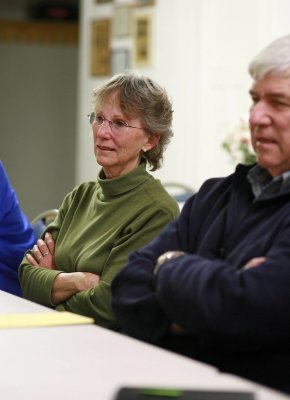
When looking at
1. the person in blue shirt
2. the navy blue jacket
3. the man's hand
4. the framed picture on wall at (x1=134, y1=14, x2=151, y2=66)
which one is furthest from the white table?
the framed picture on wall at (x1=134, y1=14, x2=151, y2=66)

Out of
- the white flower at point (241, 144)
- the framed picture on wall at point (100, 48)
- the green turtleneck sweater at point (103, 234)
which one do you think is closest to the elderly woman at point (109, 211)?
the green turtleneck sweater at point (103, 234)

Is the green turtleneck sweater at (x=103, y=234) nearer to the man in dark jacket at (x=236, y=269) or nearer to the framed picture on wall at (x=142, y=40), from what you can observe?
the man in dark jacket at (x=236, y=269)

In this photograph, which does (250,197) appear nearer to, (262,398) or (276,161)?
(276,161)

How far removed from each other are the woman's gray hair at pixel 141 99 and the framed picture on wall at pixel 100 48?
4554mm

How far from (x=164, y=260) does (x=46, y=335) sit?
1.14ft

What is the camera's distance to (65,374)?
1515 mm

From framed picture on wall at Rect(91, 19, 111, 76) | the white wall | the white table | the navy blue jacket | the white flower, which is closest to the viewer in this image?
the white table

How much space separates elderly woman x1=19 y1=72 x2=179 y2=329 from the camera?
2553 millimetres

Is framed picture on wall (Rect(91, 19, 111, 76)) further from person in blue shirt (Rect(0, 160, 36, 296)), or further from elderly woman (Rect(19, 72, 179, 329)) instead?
elderly woman (Rect(19, 72, 179, 329))

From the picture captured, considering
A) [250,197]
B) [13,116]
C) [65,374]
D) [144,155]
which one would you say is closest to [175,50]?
[13,116]

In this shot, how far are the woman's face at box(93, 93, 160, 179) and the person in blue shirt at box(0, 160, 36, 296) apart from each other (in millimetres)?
583

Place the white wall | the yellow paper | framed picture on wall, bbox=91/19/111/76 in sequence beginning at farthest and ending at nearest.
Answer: framed picture on wall, bbox=91/19/111/76, the white wall, the yellow paper

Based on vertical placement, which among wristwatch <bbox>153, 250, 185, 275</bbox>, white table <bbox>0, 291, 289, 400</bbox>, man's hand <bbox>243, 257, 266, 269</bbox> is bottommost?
white table <bbox>0, 291, 289, 400</bbox>

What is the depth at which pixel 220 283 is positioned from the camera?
1.83 m
